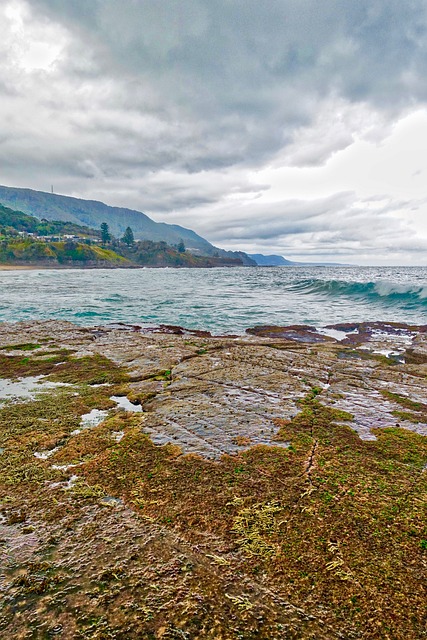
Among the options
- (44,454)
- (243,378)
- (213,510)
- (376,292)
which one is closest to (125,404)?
(44,454)

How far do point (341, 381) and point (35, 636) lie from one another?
12.4 meters

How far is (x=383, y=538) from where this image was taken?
5363mm

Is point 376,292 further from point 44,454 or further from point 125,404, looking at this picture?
point 44,454

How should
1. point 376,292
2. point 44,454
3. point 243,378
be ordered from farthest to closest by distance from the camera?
point 376,292 < point 243,378 < point 44,454

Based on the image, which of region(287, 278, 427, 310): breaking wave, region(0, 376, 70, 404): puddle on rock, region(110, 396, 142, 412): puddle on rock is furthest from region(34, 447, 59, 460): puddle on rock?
region(287, 278, 427, 310): breaking wave

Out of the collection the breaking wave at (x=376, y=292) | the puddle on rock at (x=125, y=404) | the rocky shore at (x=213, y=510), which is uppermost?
the breaking wave at (x=376, y=292)

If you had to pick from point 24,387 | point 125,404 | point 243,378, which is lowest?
point 24,387

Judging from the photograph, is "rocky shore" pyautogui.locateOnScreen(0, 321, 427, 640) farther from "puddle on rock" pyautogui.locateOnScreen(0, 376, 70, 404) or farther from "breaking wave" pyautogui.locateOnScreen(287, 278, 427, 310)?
"breaking wave" pyautogui.locateOnScreen(287, 278, 427, 310)

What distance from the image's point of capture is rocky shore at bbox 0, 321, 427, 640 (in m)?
4.21

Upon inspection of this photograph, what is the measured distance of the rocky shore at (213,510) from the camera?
166 inches

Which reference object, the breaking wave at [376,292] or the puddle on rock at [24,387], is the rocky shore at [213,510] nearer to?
the puddle on rock at [24,387]

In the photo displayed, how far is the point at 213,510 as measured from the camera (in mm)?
5988

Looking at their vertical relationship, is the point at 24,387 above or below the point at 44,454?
below

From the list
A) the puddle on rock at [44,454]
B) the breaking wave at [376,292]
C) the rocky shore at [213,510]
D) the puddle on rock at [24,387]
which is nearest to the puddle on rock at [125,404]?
the rocky shore at [213,510]
